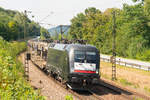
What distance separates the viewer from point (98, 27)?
62.7 metres

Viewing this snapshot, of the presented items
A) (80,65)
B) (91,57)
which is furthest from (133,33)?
(80,65)

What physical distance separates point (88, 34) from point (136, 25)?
27.1 meters

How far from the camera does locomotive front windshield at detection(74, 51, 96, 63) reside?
15091 mm

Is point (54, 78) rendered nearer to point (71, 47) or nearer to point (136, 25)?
point (71, 47)

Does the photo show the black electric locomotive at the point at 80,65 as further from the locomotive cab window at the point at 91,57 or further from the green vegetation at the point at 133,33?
the green vegetation at the point at 133,33

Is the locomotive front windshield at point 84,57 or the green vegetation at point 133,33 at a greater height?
the green vegetation at point 133,33

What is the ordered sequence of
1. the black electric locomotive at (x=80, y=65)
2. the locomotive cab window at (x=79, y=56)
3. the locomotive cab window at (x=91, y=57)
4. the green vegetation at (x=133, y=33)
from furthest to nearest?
the green vegetation at (x=133, y=33) → the locomotive cab window at (x=91, y=57) → the locomotive cab window at (x=79, y=56) → the black electric locomotive at (x=80, y=65)

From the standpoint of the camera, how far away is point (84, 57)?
15219 millimetres

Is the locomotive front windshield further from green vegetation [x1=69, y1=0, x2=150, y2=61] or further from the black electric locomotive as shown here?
green vegetation [x1=69, y1=0, x2=150, y2=61]

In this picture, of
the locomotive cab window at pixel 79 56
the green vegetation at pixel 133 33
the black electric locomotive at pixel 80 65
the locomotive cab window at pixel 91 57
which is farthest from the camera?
the green vegetation at pixel 133 33

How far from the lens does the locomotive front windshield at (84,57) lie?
49.5 ft

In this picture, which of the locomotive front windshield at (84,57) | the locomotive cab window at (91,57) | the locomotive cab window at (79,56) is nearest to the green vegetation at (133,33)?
the locomotive cab window at (91,57)

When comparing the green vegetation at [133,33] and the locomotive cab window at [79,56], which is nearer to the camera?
the locomotive cab window at [79,56]

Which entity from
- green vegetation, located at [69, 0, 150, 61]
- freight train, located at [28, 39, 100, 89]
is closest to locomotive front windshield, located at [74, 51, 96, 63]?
freight train, located at [28, 39, 100, 89]
